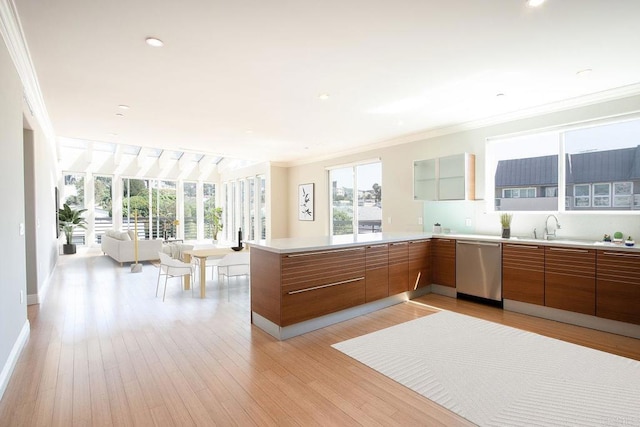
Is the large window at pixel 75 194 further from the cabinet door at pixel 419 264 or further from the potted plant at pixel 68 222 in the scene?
the cabinet door at pixel 419 264

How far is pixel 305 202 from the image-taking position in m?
8.70

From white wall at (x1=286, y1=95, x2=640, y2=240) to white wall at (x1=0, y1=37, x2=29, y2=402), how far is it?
5384 mm

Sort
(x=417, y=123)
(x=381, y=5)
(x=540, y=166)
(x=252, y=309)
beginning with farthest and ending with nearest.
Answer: (x=417, y=123) < (x=540, y=166) < (x=252, y=309) < (x=381, y=5)

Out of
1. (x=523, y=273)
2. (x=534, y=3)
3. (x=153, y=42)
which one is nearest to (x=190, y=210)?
(x=153, y=42)

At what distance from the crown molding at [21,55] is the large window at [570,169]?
18.1 feet

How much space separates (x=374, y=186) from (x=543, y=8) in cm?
→ 473

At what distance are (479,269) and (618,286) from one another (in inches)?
55.1

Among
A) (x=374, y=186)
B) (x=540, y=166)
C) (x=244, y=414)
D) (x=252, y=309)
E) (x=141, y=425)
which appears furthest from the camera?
(x=374, y=186)

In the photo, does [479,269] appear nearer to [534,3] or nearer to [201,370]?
[534,3]

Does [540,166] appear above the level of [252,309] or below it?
A: above

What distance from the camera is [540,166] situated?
4.45 metres

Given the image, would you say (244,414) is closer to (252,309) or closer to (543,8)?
(252,309)

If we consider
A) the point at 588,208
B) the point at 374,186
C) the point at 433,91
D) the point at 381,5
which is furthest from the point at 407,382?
the point at 374,186

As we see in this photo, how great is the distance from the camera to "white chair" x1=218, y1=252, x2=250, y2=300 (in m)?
4.59
